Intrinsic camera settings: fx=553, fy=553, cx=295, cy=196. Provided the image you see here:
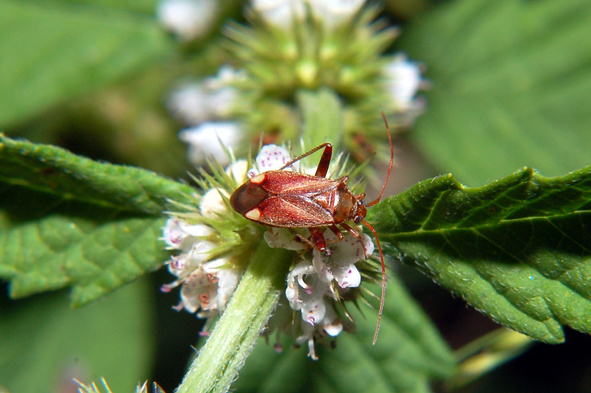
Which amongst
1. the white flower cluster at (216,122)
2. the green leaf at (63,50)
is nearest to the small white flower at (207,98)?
the white flower cluster at (216,122)

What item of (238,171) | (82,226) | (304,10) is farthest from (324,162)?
(304,10)

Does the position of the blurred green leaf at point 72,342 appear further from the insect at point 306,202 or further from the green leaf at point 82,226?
the insect at point 306,202

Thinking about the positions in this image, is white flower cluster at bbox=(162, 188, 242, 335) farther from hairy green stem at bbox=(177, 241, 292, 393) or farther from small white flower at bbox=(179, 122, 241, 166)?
small white flower at bbox=(179, 122, 241, 166)

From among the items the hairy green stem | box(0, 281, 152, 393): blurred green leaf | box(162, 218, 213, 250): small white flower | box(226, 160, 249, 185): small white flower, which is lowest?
box(0, 281, 152, 393): blurred green leaf

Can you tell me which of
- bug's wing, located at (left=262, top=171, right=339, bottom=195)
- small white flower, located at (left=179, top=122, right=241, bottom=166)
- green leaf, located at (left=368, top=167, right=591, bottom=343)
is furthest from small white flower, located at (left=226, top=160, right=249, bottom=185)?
small white flower, located at (left=179, top=122, right=241, bottom=166)

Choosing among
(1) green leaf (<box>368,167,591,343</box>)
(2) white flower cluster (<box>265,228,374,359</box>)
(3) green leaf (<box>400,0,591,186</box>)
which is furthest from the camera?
(3) green leaf (<box>400,0,591,186</box>)

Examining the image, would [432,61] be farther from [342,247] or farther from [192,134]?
[342,247]
